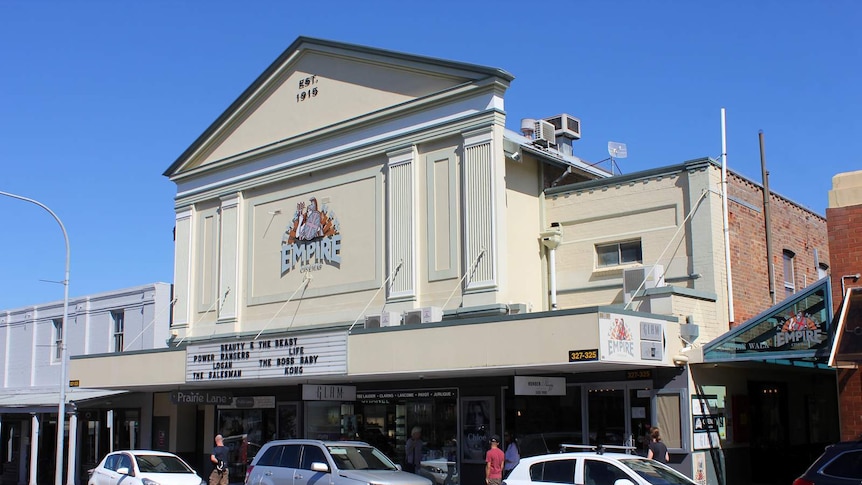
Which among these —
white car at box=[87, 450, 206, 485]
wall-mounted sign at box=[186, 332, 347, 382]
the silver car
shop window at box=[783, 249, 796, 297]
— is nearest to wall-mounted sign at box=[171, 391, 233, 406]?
wall-mounted sign at box=[186, 332, 347, 382]

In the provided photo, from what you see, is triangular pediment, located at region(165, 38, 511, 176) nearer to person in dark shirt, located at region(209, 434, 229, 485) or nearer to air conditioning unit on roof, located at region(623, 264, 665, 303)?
air conditioning unit on roof, located at region(623, 264, 665, 303)

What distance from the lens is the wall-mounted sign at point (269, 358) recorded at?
21359mm

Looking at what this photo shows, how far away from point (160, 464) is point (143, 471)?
0.62 meters

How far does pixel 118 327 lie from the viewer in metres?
33.5

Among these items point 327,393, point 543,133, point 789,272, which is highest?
point 543,133

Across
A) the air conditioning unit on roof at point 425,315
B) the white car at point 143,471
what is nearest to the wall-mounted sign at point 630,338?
the air conditioning unit on roof at point 425,315

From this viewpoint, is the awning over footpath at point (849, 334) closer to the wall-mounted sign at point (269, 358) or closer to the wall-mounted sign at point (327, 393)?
the wall-mounted sign at point (269, 358)

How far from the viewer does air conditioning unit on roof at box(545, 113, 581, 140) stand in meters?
26.9

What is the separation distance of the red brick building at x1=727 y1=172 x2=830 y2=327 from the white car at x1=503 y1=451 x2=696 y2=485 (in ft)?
25.7

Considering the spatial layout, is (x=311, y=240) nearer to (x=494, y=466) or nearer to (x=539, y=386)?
(x=539, y=386)

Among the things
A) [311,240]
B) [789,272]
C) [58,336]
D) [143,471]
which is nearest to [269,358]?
[311,240]

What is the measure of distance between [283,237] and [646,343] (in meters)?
12.1

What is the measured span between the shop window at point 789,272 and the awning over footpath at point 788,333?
5.87 metres

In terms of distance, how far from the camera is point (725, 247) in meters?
20.8
